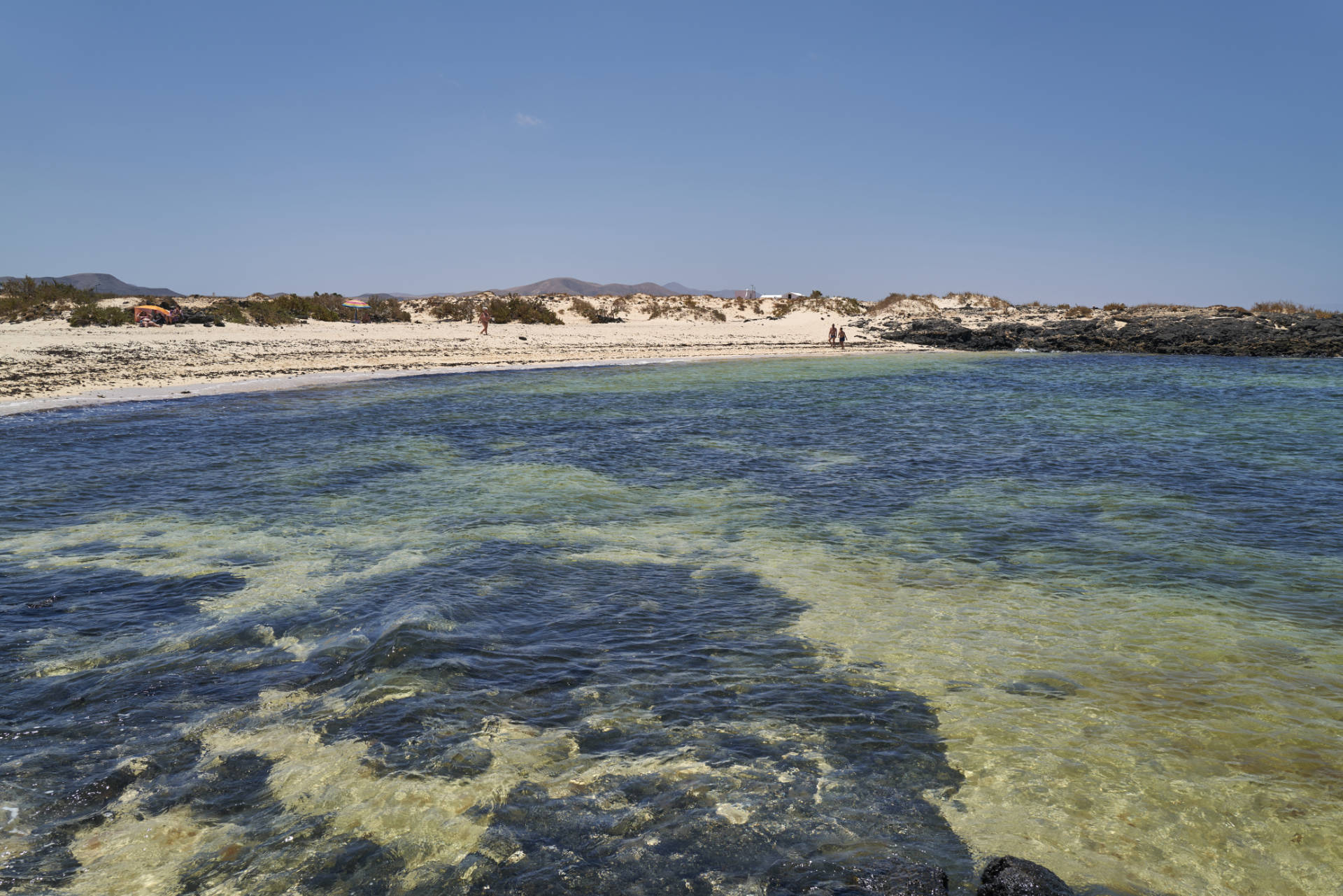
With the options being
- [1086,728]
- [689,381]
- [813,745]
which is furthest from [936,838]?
[689,381]

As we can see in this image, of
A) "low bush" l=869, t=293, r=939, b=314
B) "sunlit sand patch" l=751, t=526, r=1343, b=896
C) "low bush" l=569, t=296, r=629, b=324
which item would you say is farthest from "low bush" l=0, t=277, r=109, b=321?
"low bush" l=869, t=293, r=939, b=314

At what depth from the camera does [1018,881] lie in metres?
3.10

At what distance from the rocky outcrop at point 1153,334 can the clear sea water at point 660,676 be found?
2881 cm

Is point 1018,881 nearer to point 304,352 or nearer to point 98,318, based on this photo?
point 304,352

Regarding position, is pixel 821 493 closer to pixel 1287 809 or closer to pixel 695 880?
pixel 1287 809

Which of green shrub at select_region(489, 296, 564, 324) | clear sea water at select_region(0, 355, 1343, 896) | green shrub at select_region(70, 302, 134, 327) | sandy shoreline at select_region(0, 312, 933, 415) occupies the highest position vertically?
green shrub at select_region(489, 296, 564, 324)

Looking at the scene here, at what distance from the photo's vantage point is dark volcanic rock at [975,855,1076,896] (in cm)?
307

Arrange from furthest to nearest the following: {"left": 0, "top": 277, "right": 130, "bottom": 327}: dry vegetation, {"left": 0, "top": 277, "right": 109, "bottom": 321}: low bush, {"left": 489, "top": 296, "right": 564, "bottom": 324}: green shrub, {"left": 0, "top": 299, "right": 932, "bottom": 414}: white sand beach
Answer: {"left": 489, "top": 296, "right": 564, "bottom": 324}: green shrub, {"left": 0, "top": 277, "right": 109, "bottom": 321}: low bush, {"left": 0, "top": 277, "right": 130, "bottom": 327}: dry vegetation, {"left": 0, "top": 299, "right": 932, "bottom": 414}: white sand beach

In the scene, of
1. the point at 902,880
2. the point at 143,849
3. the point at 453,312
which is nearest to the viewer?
the point at 902,880

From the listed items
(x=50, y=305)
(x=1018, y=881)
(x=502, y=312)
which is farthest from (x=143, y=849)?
(x=502, y=312)

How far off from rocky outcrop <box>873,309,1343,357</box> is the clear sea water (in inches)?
1134

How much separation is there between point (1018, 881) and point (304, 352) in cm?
3151

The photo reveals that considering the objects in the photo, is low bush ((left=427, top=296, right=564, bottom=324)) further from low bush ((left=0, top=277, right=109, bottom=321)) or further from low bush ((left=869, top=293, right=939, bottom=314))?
low bush ((left=869, top=293, right=939, bottom=314))

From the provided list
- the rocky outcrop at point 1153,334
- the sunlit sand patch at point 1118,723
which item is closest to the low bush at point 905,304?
the rocky outcrop at point 1153,334
